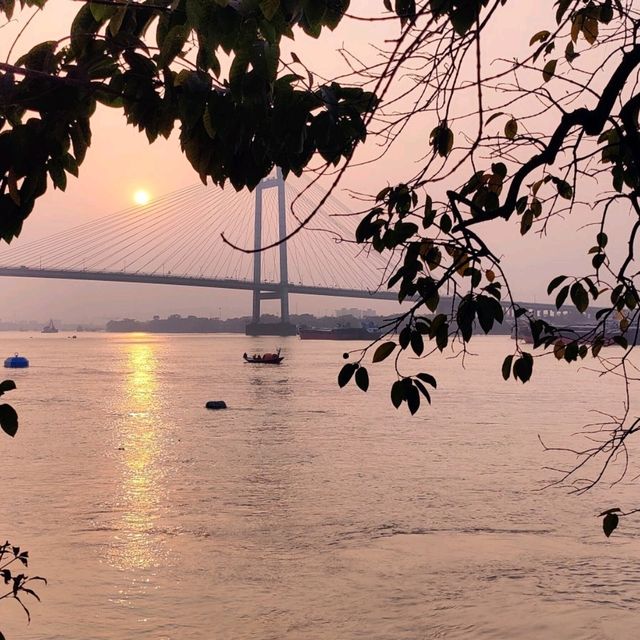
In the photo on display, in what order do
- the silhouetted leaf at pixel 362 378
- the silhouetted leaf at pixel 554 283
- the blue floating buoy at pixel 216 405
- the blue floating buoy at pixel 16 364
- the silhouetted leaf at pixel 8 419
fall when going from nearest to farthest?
1. the silhouetted leaf at pixel 8 419
2. the silhouetted leaf at pixel 362 378
3. the silhouetted leaf at pixel 554 283
4. the blue floating buoy at pixel 216 405
5. the blue floating buoy at pixel 16 364

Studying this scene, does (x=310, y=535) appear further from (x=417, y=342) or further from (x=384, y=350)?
(x=384, y=350)

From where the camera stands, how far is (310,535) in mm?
10000

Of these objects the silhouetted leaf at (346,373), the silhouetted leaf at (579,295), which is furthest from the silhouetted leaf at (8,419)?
the silhouetted leaf at (579,295)

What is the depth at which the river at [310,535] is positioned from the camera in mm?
7336

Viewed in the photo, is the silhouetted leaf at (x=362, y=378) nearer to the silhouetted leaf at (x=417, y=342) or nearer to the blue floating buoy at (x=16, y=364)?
the silhouetted leaf at (x=417, y=342)

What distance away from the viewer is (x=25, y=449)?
1731cm

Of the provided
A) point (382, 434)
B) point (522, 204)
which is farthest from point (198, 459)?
point (522, 204)

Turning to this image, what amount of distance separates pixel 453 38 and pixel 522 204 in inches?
34.1

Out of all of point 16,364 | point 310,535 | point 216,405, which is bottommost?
point 16,364

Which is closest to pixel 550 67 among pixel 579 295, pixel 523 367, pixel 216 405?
pixel 579 295

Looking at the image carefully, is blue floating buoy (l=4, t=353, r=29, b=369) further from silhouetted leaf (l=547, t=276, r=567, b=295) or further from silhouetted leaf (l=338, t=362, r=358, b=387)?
silhouetted leaf (l=338, t=362, r=358, b=387)

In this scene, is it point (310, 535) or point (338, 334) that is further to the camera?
point (338, 334)

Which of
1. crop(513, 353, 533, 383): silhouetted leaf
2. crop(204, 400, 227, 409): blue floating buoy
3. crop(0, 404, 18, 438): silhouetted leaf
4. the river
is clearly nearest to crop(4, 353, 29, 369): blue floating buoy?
crop(204, 400, 227, 409): blue floating buoy

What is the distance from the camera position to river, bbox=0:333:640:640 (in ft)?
24.1
